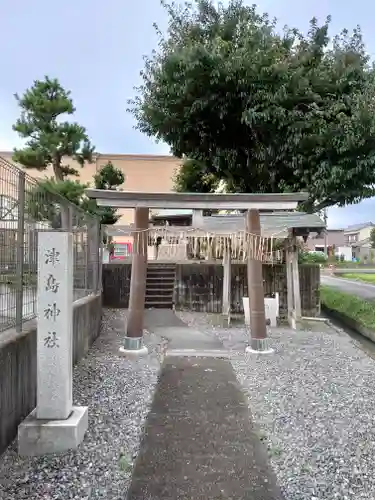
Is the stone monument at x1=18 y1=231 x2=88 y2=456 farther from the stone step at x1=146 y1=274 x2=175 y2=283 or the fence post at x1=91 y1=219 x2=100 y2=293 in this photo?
the stone step at x1=146 y1=274 x2=175 y2=283

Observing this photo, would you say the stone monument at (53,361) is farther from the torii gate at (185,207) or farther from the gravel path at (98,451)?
the torii gate at (185,207)

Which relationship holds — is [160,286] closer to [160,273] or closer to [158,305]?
[160,273]

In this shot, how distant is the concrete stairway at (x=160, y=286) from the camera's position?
14.2 m

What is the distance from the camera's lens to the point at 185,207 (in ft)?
24.6

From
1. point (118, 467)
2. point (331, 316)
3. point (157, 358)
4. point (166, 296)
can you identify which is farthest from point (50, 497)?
point (331, 316)

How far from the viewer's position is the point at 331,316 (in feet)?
55.3

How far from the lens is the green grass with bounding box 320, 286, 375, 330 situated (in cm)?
1309

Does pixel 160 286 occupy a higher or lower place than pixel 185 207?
lower

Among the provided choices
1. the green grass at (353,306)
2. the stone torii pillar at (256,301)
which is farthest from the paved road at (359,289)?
the stone torii pillar at (256,301)

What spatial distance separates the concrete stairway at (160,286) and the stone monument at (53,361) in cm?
1032

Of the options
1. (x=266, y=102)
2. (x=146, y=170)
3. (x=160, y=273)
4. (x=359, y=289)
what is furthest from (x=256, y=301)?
(x=146, y=170)

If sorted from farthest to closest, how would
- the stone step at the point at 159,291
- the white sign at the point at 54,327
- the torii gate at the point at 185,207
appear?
1. the stone step at the point at 159,291
2. the torii gate at the point at 185,207
3. the white sign at the point at 54,327

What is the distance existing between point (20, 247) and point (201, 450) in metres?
2.50

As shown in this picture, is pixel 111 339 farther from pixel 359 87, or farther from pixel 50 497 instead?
pixel 359 87
